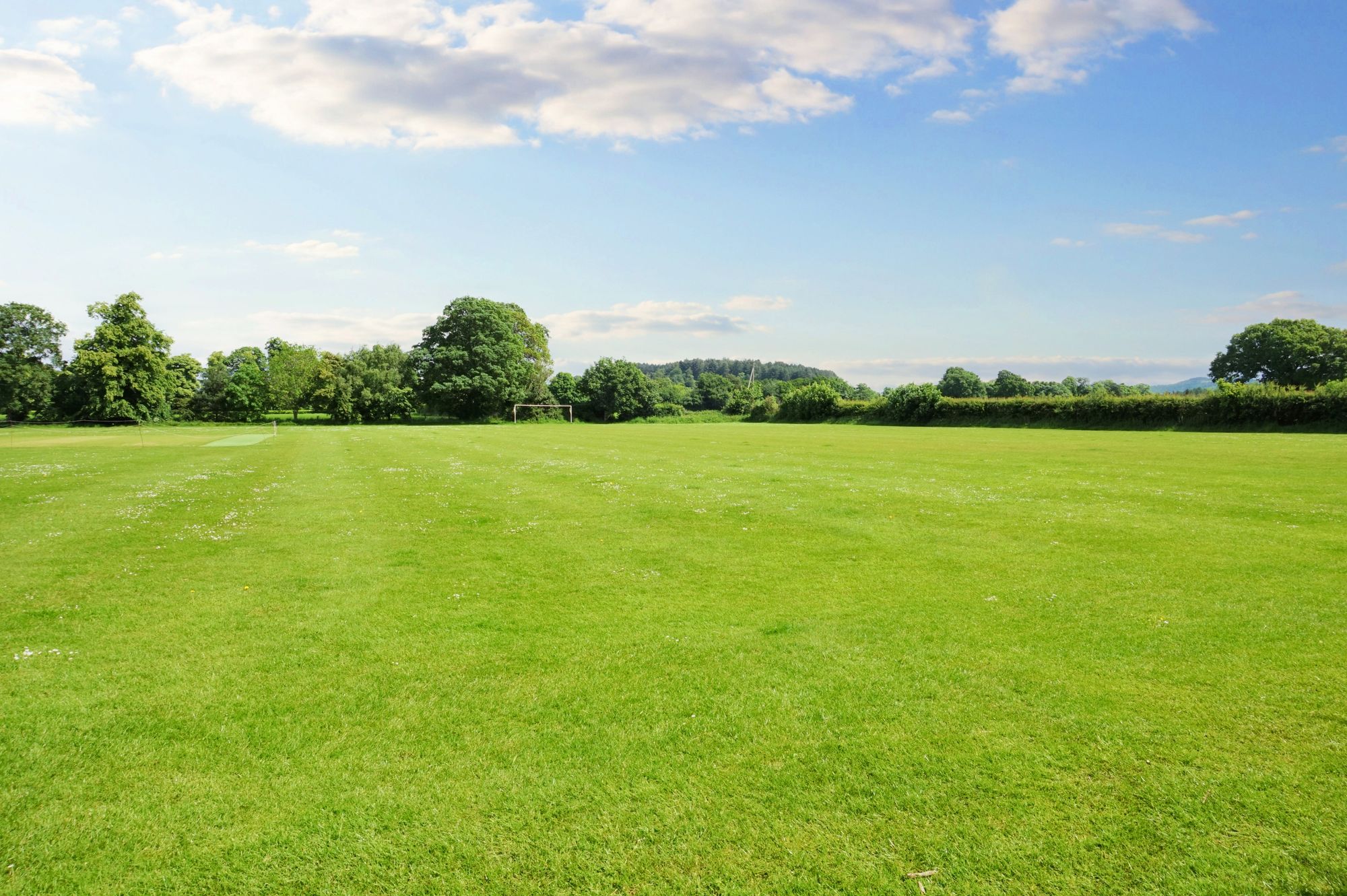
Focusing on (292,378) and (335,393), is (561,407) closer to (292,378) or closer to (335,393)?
(335,393)

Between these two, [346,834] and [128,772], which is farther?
[128,772]

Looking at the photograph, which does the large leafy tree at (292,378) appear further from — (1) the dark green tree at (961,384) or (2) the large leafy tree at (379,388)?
(1) the dark green tree at (961,384)

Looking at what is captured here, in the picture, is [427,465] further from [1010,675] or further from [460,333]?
[460,333]

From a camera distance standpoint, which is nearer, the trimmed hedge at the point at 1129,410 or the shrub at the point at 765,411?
the trimmed hedge at the point at 1129,410

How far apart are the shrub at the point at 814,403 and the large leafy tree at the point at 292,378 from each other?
76282 millimetres

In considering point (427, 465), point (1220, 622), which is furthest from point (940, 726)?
point (427, 465)

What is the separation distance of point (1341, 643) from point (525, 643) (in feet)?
31.4

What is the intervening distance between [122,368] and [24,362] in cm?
2146

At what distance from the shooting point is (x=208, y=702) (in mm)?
6621

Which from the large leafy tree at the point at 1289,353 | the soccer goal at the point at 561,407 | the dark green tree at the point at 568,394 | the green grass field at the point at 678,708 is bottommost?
the green grass field at the point at 678,708

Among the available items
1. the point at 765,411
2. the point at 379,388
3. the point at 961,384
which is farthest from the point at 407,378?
the point at 961,384

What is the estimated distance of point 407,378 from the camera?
345 ft

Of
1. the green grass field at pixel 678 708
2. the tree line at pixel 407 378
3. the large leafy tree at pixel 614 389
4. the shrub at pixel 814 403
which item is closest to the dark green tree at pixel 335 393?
the tree line at pixel 407 378

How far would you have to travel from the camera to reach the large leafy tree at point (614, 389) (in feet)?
387
